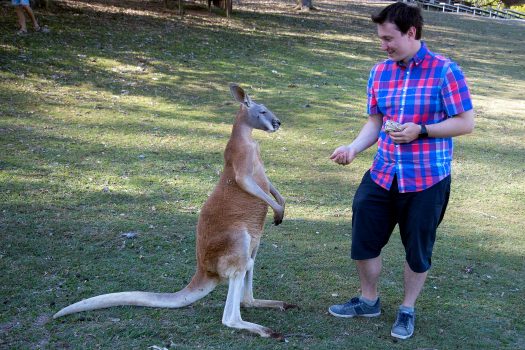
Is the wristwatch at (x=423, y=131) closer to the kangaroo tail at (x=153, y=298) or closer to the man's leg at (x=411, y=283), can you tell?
the man's leg at (x=411, y=283)

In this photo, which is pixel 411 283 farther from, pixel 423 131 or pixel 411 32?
pixel 411 32

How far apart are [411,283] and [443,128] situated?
0.84 m

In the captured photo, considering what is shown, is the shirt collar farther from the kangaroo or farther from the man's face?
the kangaroo

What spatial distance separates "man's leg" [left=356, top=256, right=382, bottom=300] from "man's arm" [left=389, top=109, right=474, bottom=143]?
2.42ft

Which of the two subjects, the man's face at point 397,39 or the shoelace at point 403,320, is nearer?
the man's face at point 397,39

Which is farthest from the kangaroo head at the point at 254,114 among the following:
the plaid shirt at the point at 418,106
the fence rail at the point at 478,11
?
the fence rail at the point at 478,11

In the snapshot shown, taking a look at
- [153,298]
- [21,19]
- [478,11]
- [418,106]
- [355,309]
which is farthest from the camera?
[478,11]

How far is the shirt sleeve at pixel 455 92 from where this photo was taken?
2.87 m

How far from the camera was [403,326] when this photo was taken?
321 centimetres

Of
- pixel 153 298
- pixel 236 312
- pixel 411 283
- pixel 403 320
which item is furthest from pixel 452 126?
pixel 153 298

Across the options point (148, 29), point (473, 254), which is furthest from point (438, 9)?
point (473, 254)

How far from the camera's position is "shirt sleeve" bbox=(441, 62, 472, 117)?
9.41 feet

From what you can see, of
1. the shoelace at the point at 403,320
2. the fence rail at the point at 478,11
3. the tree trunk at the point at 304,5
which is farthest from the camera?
the fence rail at the point at 478,11

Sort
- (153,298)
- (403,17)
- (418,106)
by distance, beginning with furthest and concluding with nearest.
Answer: (153,298) → (418,106) → (403,17)
